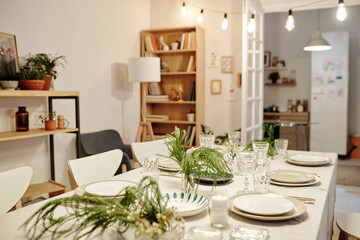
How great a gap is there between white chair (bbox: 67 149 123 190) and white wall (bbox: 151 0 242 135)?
2733 millimetres

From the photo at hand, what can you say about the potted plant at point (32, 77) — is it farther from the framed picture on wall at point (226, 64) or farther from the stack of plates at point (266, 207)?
the framed picture on wall at point (226, 64)

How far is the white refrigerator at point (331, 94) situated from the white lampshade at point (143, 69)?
10.4ft

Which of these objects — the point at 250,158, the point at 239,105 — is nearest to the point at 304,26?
the point at 239,105

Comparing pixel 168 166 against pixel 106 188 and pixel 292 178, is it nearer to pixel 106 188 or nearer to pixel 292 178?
pixel 106 188

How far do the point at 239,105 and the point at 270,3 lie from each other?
1.43 meters

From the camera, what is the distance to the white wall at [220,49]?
4.67 meters

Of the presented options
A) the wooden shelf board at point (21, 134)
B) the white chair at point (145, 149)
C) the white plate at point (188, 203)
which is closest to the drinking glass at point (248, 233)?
the white plate at point (188, 203)

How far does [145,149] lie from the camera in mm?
2645

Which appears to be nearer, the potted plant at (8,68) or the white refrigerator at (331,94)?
the potted plant at (8,68)

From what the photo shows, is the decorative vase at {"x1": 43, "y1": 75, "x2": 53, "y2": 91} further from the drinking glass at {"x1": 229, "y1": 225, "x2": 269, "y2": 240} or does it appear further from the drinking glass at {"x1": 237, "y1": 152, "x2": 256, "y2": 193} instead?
the drinking glass at {"x1": 229, "y1": 225, "x2": 269, "y2": 240}

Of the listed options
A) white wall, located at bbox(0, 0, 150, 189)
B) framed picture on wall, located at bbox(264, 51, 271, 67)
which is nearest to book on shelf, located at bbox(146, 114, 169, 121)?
white wall, located at bbox(0, 0, 150, 189)

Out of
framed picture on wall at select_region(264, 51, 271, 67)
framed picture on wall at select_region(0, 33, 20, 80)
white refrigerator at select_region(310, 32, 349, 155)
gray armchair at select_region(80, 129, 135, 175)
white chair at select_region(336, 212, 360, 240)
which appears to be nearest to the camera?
white chair at select_region(336, 212, 360, 240)

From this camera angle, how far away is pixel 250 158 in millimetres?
1551

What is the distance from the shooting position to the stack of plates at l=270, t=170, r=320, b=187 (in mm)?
1645
